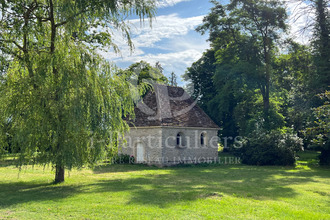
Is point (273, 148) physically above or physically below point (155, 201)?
above

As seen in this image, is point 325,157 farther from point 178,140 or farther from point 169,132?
point 169,132

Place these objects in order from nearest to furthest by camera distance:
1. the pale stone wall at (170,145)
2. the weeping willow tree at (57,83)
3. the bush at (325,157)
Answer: the weeping willow tree at (57,83) → the pale stone wall at (170,145) → the bush at (325,157)

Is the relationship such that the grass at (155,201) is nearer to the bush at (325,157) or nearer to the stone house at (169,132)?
the stone house at (169,132)

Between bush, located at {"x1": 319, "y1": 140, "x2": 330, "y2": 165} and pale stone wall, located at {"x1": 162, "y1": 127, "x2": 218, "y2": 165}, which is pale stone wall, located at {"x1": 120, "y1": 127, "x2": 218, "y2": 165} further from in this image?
bush, located at {"x1": 319, "y1": 140, "x2": 330, "y2": 165}

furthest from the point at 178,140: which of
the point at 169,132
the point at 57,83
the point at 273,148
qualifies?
the point at 57,83

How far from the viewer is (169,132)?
25.8m

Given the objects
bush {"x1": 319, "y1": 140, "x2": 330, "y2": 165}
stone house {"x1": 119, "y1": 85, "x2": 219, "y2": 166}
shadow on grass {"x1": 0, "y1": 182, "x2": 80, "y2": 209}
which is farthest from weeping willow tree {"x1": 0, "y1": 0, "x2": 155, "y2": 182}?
bush {"x1": 319, "y1": 140, "x2": 330, "y2": 165}

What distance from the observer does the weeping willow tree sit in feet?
42.9

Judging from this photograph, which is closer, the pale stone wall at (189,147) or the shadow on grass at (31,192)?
the shadow on grass at (31,192)

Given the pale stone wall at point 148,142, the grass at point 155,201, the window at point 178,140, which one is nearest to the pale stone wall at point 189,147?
the window at point 178,140

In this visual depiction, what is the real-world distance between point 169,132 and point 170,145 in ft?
3.66

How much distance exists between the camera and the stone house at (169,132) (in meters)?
25.6

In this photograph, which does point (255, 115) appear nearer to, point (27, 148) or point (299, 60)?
point (299, 60)

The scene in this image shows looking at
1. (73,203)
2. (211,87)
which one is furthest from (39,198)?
(211,87)
